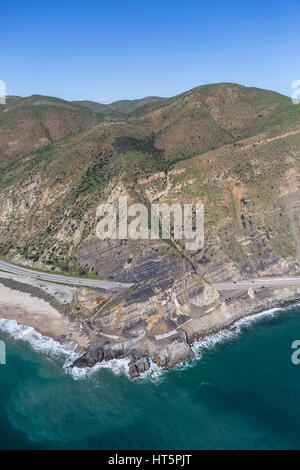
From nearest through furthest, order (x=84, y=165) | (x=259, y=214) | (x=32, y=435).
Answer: (x=32, y=435) < (x=259, y=214) < (x=84, y=165)

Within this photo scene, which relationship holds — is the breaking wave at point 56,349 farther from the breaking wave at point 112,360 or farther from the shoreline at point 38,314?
the shoreline at point 38,314

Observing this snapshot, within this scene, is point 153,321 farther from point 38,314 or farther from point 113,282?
point 38,314

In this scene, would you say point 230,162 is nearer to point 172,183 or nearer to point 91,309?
point 172,183

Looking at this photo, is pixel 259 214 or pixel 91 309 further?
pixel 259 214

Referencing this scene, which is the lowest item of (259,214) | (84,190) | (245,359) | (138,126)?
(245,359)

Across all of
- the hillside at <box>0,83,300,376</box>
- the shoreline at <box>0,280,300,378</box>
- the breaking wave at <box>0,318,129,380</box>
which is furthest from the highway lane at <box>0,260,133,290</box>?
the breaking wave at <box>0,318,129,380</box>

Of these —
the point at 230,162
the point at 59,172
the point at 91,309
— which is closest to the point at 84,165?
the point at 59,172

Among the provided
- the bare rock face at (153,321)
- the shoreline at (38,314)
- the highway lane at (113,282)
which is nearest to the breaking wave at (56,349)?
the shoreline at (38,314)

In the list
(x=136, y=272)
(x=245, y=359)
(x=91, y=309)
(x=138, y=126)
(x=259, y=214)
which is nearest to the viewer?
(x=245, y=359)
